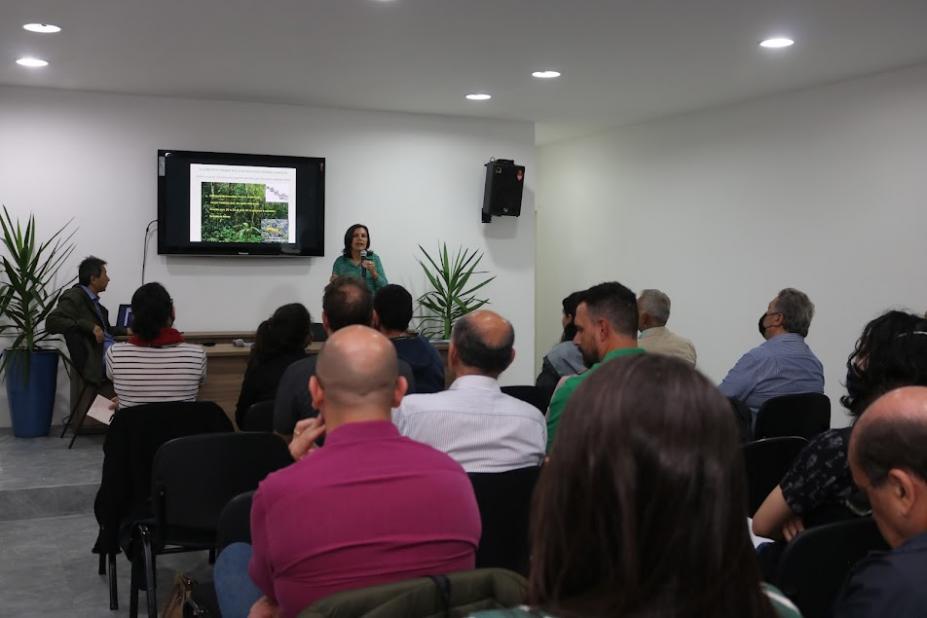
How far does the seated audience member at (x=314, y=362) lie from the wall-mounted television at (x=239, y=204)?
15.3 ft

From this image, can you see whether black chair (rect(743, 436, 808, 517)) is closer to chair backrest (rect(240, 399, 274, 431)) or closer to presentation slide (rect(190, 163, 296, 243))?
chair backrest (rect(240, 399, 274, 431))

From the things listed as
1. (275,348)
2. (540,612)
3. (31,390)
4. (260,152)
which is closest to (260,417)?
(275,348)

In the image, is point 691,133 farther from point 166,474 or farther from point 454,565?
point 454,565

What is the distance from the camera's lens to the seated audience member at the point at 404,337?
388 centimetres

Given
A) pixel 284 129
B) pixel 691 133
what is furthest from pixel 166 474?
pixel 691 133

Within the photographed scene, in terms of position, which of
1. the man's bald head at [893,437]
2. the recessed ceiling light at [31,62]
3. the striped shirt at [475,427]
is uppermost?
the recessed ceiling light at [31,62]

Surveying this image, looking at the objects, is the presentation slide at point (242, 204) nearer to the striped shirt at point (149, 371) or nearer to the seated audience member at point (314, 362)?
the striped shirt at point (149, 371)

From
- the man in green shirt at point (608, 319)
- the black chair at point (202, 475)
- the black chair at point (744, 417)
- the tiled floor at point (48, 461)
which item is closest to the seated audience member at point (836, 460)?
the man in green shirt at point (608, 319)

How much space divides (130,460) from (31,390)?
4028mm

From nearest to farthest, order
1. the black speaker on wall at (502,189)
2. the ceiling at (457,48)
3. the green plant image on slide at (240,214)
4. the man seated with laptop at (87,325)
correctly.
Result: the ceiling at (457,48) → the man seated with laptop at (87,325) → the green plant image on slide at (240,214) → the black speaker on wall at (502,189)

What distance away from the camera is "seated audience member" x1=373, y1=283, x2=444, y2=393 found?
12.7 ft

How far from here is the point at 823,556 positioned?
2.04m

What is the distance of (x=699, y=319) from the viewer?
347 inches

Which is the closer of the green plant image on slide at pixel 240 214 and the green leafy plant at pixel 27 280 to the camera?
the green leafy plant at pixel 27 280
